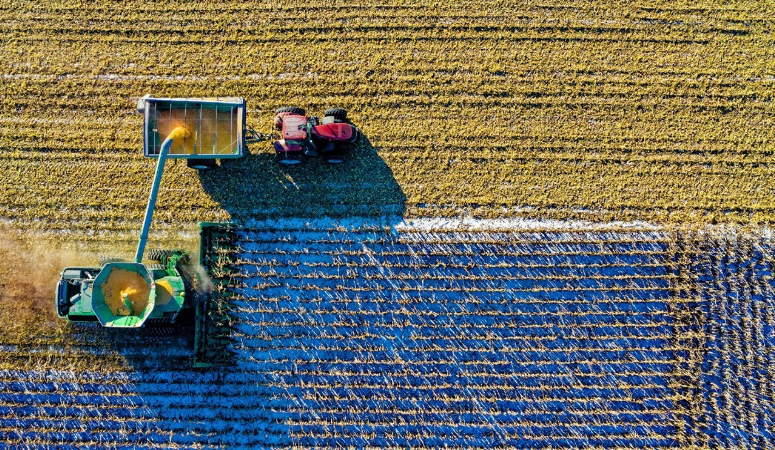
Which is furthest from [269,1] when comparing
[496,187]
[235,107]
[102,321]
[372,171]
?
[102,321]

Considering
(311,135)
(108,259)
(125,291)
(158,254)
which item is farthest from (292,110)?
(108,259)

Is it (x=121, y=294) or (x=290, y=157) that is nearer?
(x=121, y=294)

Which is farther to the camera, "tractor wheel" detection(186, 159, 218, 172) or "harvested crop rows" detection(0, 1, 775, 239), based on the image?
"harvested crop rows" detection(0, 1, 775, 239)

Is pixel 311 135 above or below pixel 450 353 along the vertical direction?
above

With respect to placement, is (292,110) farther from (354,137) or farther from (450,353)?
(450,353)

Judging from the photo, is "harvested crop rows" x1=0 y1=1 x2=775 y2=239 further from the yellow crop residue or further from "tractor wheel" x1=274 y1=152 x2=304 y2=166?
the yellow crop residue

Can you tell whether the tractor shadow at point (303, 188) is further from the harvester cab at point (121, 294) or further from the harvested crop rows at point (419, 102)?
the harvester cab at point (121, 294)

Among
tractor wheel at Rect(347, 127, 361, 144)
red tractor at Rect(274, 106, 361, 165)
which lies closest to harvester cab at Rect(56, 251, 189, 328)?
red tractor at Rect(274, 106, 361, 165)
